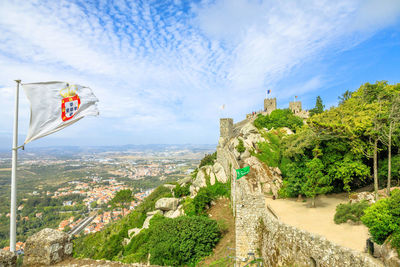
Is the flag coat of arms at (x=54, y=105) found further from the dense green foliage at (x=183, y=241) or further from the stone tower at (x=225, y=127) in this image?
the stone tower at (x=225, y=127)

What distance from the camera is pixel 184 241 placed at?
1124 centimetres

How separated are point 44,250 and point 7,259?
57cm

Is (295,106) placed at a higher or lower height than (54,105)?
higher

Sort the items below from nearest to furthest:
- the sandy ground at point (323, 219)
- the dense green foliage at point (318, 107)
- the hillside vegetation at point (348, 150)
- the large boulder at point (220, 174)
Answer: the sandy ground at point (323, 219) < the hillside vegetation at point (348, 150) < the large boulder at point (220, 174) < the dense green foliage at point (318, 107)

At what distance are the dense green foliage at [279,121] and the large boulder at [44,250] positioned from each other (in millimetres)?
25856

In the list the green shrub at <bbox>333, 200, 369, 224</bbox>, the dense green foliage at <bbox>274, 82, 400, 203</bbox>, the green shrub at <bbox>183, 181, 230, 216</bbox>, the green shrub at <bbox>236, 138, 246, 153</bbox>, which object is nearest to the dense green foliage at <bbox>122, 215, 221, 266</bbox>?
the green shrub at <bbox>183, 181, 230, 216</bbox>

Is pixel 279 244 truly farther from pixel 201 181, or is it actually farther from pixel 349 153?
pixel 201 181

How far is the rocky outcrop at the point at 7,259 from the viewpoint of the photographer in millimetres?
3596

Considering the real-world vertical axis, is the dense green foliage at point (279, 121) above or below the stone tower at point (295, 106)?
below

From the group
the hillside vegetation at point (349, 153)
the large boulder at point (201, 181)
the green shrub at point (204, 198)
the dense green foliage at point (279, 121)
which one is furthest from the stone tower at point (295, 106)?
the green shrub at point (204, 198)

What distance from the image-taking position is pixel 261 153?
20188 millimetres

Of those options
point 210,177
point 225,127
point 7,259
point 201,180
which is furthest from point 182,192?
point 7,259

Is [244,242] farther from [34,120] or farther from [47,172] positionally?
[47,172]

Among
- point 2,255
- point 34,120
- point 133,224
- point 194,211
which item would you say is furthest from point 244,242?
point 133,224
